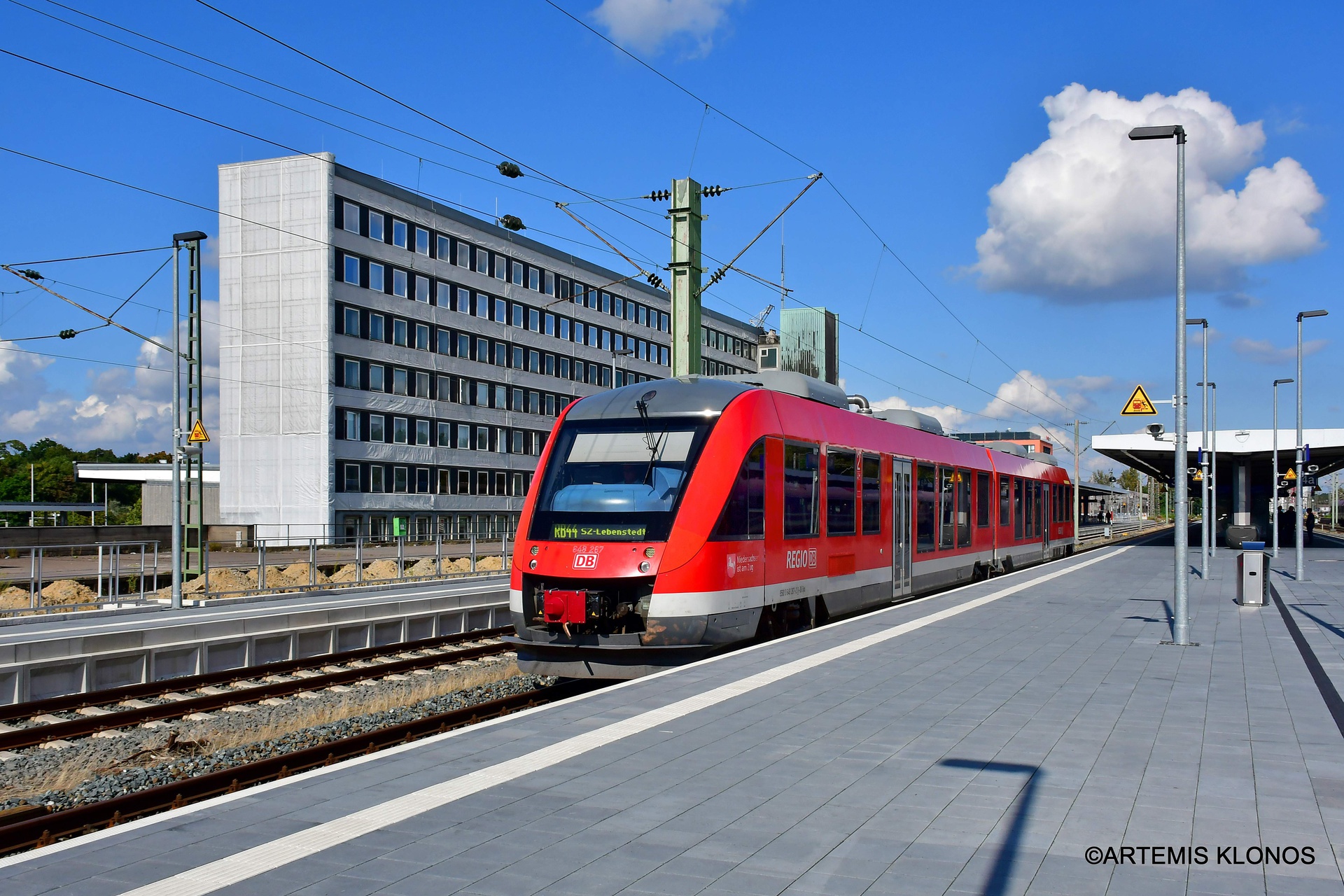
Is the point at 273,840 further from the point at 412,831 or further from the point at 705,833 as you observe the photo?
the point at 705,833

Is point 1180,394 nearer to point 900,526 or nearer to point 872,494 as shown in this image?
point 872,494

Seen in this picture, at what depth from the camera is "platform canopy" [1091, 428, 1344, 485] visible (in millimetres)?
44531

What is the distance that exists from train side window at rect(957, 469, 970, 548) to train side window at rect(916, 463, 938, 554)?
1903 mm

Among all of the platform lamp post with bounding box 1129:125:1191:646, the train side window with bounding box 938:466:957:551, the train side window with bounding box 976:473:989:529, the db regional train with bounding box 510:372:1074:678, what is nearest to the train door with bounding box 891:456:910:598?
the db regional train with bounding box 510:372:1074:678

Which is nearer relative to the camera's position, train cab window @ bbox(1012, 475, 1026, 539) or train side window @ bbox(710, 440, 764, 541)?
train side window @ bbox(710, 440, 764, 541)

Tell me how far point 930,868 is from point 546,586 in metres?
7.36

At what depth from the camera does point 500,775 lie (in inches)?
253

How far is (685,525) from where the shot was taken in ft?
37.4

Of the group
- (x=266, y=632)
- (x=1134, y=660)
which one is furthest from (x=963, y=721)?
(x=266, y=632)

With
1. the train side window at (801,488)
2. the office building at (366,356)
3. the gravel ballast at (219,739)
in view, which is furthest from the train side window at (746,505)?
the office building at (366,356)

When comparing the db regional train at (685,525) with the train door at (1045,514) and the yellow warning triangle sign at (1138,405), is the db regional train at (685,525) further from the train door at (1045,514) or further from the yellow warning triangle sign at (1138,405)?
the train door at (1045,514)

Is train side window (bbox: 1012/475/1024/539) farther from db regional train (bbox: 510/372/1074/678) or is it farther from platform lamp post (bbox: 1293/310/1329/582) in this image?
db regional train (bbox: 510/372/1074/678)

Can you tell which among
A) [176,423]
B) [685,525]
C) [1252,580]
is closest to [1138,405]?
[1252,580]

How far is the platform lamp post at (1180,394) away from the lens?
12.8 meters
